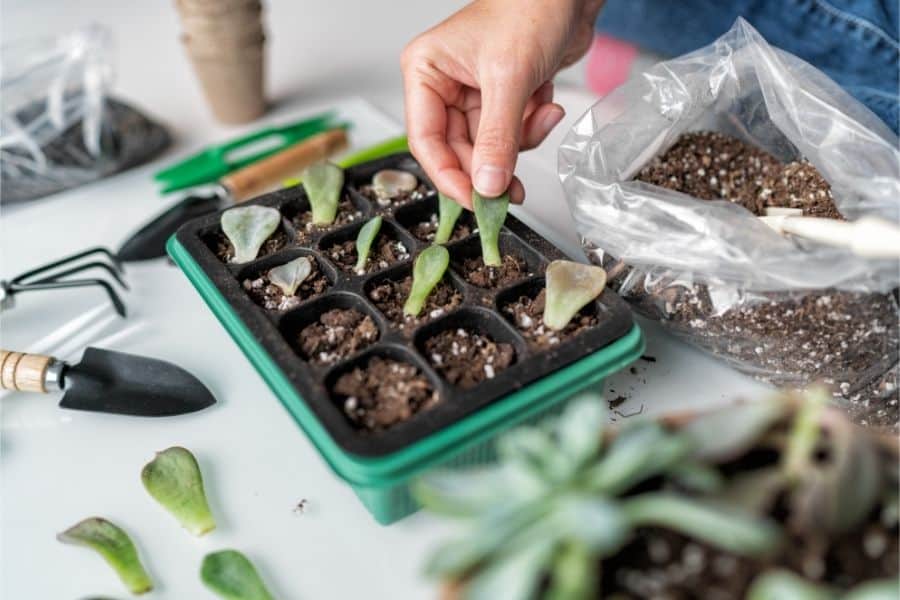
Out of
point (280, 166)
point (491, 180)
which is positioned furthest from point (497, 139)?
point (280, 166)

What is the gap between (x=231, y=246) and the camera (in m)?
0.73

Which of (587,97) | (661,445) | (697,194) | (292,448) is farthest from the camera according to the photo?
(587,97)

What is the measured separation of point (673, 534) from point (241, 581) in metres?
0.31

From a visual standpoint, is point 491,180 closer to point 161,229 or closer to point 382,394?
point 382,394

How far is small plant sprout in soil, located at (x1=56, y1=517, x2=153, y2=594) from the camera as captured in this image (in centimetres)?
56

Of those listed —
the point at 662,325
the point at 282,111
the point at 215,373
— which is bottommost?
the point at 662,325

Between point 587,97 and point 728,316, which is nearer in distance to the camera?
point 728,316

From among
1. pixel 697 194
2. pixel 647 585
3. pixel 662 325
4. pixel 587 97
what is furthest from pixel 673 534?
pixel 587 97

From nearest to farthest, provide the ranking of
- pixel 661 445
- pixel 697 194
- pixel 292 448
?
pixel 661 445
pixel 292 448
pixel 697 194

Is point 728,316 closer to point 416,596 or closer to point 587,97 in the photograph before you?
point 416,596

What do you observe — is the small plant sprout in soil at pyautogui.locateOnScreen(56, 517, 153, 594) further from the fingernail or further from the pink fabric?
the pink fabric

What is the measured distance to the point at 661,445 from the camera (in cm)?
36

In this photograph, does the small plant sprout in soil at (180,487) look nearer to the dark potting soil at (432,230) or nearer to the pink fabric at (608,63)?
the dark potting soil at (432,230)

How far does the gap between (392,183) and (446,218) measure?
0.09 meters
